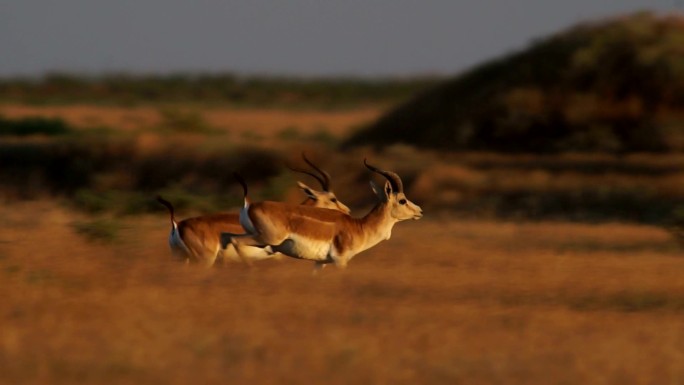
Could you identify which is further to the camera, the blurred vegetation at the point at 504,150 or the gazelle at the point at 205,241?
the blurred vegetation at the point at 504,150

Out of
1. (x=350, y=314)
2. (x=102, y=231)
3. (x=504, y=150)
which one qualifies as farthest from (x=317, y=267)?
(x=504, y=150)

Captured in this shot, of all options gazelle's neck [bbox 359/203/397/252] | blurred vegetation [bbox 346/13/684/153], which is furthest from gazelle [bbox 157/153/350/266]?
blurred vegetation [bbox 346/13/684/153]

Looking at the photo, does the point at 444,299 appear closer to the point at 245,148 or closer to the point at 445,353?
the point at 445,353

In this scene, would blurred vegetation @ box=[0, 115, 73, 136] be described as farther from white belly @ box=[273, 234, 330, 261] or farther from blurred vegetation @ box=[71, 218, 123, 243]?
white belly @ box=[273, 234, 330, 261]

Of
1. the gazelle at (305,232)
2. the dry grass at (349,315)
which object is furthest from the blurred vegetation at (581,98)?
the gazelle at (305,232)

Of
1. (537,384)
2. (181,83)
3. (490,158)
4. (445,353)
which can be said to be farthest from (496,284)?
(181,83)

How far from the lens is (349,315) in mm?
9336

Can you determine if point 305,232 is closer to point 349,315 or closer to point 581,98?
point 349,315

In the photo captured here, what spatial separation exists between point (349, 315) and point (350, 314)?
0.06 metres

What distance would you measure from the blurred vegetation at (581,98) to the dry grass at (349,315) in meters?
10.2

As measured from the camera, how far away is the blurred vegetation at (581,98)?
2511 centimetres

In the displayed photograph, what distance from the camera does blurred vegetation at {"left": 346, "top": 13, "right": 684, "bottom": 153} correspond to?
25.1m

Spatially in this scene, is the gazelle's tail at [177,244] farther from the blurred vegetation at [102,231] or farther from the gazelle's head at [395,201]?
the gazelle's head at [395,201]

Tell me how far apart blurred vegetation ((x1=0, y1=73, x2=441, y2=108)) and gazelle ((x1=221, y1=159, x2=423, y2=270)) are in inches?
2657
